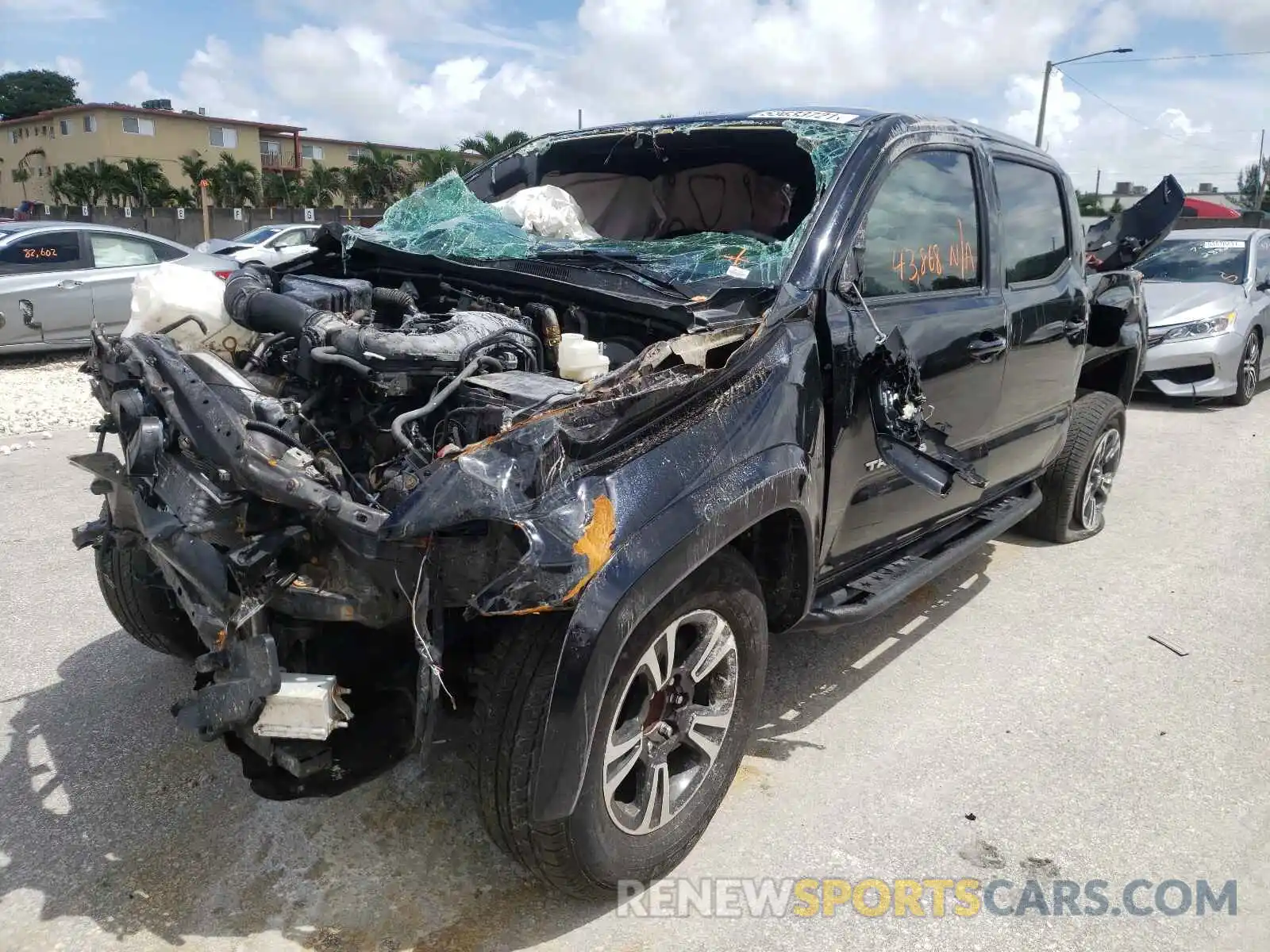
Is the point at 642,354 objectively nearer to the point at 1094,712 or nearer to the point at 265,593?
the point at 265,593

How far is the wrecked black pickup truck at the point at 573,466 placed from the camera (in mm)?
2195

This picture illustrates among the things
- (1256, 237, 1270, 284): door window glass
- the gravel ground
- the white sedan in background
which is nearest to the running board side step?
the gravel ground

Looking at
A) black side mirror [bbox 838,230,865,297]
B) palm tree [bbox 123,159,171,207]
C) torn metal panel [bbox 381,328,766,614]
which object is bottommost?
torn metal panel [bbox 381,328,766,614]

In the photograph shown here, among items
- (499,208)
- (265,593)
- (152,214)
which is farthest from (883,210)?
(152,214)

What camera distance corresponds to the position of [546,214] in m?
3.86

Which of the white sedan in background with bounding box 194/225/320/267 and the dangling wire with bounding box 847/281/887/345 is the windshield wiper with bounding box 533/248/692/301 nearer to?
the dangling wire with bounding box 847/281/887/345

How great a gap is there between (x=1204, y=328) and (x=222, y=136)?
58.0m

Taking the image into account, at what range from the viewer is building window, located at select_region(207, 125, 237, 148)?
55312 millimetres

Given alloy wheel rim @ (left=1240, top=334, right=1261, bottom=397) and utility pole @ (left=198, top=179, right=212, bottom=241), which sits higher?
utility pole @ (left=198, top=179, right=212, bottom=241)

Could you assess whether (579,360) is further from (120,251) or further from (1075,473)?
(120,251)

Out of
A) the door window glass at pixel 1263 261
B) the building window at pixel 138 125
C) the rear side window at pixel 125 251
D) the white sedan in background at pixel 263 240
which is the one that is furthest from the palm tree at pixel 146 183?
the door window glass at pixel 1263 261

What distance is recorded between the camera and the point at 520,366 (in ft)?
9.48

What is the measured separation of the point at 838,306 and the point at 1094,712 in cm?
185

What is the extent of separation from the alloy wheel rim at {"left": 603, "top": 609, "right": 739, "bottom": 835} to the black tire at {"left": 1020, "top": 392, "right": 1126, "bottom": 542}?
304cm
